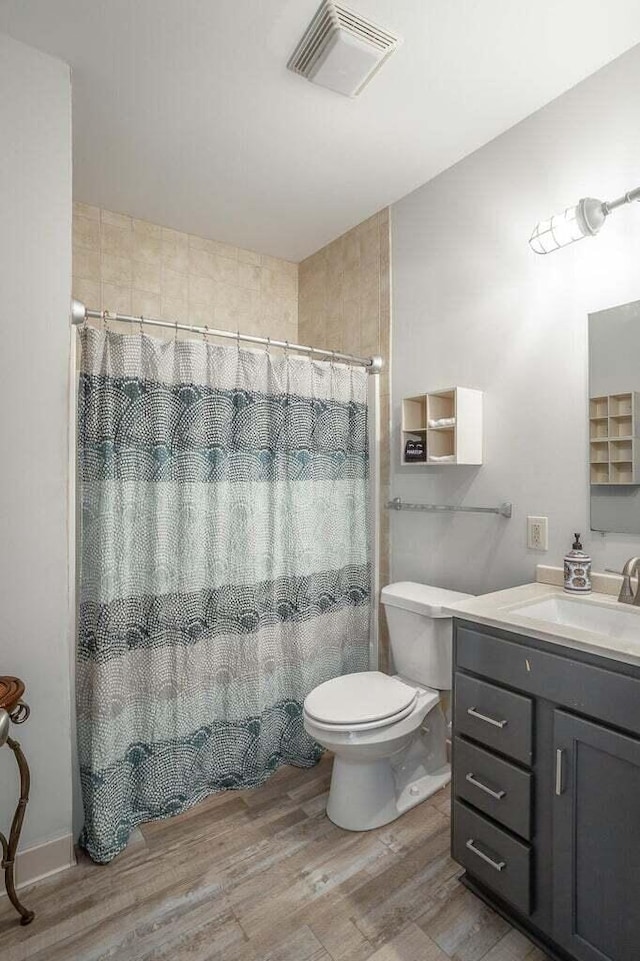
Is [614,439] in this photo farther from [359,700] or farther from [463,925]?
[463,925]

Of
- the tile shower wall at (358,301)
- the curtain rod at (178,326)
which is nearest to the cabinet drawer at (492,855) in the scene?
the tile shower wall at (358,301)

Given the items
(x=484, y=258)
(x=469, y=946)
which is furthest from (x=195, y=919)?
(x=484, y=258)

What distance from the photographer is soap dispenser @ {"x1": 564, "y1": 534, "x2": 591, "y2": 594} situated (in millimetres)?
1670

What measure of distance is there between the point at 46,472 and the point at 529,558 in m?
1.69

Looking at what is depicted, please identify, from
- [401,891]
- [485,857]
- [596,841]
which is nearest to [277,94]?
[596,841]

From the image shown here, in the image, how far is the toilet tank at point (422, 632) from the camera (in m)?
1.96

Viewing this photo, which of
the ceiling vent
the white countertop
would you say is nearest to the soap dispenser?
the white countertop

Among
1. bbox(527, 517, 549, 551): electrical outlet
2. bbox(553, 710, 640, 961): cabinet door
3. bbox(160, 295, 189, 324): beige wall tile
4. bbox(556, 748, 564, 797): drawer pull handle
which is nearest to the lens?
bbox(553, 710, 640, 961): cabinet door

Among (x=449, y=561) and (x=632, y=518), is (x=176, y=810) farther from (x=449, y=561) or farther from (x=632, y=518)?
(x=632, y=518)

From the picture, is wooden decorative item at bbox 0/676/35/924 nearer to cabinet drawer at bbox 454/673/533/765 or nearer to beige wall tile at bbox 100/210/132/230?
cabinet drawer at bbox 454/673/533/765

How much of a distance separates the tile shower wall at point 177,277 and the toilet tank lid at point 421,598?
5.61ft

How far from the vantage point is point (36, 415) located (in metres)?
1.59

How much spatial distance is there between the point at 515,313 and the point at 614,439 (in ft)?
2.06

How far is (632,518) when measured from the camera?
1604mm
